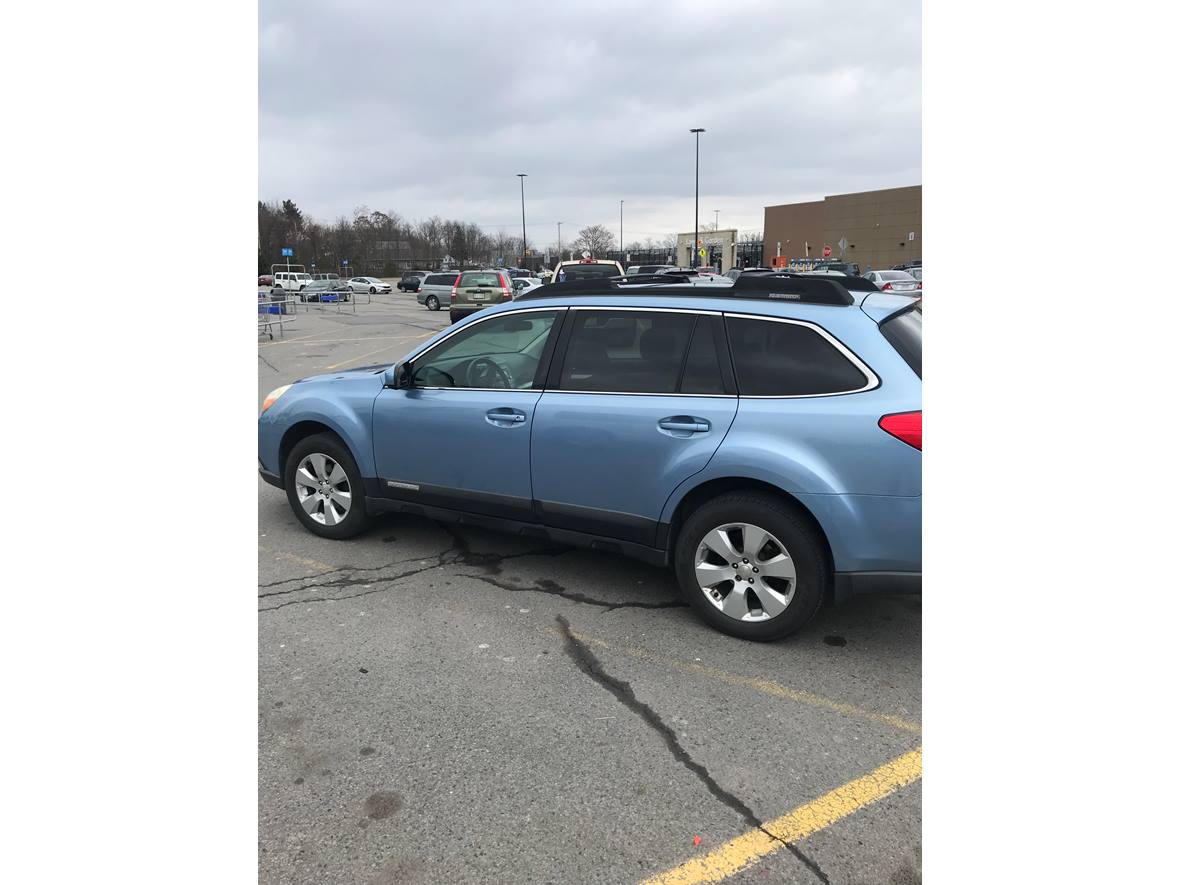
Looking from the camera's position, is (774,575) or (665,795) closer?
(665,795)

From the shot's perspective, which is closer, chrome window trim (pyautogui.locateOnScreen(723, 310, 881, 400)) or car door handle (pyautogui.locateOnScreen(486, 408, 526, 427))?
chrome window trim (pyautogui.locateOnScreen(723, 310, 881, 400))

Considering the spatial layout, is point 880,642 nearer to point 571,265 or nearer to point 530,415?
point 530,415

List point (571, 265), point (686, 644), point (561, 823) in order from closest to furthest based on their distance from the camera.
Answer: point (561, 823) → point (686, 644) → point (571, 265)

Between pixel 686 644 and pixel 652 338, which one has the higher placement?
pixel 652 338

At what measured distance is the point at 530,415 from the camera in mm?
4492

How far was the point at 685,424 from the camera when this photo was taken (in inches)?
157

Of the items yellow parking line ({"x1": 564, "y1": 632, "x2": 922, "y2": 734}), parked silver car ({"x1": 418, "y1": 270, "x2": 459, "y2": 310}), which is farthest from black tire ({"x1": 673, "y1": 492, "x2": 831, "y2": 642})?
parked silver car ({"x1": 418, "y1": 270, "x2": 459, "y2": 310})

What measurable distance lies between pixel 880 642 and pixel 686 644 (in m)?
0.95

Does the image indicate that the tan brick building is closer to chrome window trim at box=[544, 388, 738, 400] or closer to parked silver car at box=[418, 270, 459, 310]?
parked silver car at box=[418, 270, 459, 310]

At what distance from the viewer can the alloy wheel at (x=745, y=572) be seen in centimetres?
383

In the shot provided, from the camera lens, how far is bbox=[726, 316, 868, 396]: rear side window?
3.76 m

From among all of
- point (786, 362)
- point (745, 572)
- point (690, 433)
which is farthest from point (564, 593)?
point (786, 362)

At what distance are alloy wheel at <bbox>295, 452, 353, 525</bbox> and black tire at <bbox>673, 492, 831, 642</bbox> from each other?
2.41 m

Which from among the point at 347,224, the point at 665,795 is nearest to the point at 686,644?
the point at 665,795
